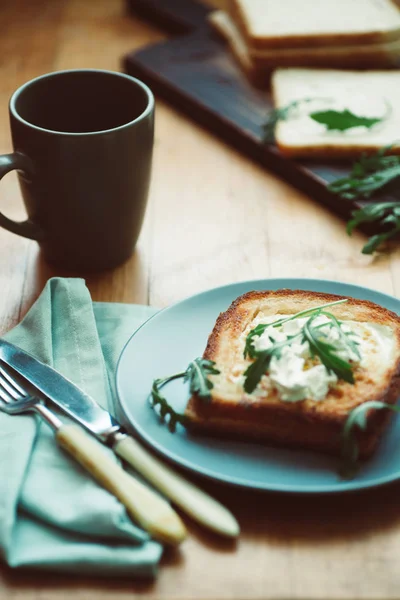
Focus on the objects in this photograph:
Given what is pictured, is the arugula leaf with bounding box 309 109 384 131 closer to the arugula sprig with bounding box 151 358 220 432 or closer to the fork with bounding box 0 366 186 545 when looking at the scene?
the arugula sprig with bounding box 151 358 220 432

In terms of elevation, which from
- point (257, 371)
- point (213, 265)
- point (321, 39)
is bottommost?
point (213, 265)

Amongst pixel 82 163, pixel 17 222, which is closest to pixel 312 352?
pixel 82 163

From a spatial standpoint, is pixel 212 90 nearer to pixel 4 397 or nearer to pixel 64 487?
pixel 4 397

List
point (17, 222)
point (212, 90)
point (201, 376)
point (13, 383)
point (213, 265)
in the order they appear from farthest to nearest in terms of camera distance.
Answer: point (212, 90)
point (213, 265)
point (17, 222)
point (13, 383)
point (201, 376)

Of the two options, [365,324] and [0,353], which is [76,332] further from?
[365,324]

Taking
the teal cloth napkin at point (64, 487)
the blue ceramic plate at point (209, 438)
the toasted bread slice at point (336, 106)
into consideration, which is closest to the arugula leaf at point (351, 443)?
the blue ceramic plate at point (209, 438)

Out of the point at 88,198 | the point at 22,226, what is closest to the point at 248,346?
the point at 88,198
